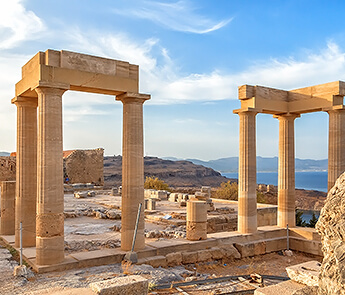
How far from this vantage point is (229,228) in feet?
56.5

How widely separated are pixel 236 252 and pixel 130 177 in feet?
16.6

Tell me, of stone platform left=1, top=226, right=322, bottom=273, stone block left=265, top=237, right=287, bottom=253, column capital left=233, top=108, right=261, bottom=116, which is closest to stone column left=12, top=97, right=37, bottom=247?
stone platform left=1, top=226, right=322, bottom=273

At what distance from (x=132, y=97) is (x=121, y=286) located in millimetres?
6063

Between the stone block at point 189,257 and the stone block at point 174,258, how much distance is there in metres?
0.23

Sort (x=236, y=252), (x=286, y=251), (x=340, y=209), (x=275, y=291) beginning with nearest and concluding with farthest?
(x=340, y=209) → (x=275, y=291) → (x=236, y=252) → (x=286, y=251)

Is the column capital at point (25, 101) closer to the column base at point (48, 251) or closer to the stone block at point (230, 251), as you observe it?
the column base at point (48, 251)

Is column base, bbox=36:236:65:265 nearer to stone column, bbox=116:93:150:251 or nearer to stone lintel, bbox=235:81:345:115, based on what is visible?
stone column, bbox=116:93:150:251

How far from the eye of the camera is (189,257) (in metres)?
11.2

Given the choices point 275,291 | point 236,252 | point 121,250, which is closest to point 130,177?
point 121,250

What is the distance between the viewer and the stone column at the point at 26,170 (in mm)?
10555

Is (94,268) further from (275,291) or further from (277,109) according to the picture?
(277,109)

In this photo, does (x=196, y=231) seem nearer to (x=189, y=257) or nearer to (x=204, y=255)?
(x=204, y=255)

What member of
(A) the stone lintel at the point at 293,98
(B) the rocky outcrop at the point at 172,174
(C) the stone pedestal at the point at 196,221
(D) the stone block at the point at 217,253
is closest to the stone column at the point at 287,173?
(A) the stone lintel at the point at 293,98

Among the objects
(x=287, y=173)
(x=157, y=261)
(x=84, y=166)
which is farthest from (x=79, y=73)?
(x=84, y=166)
